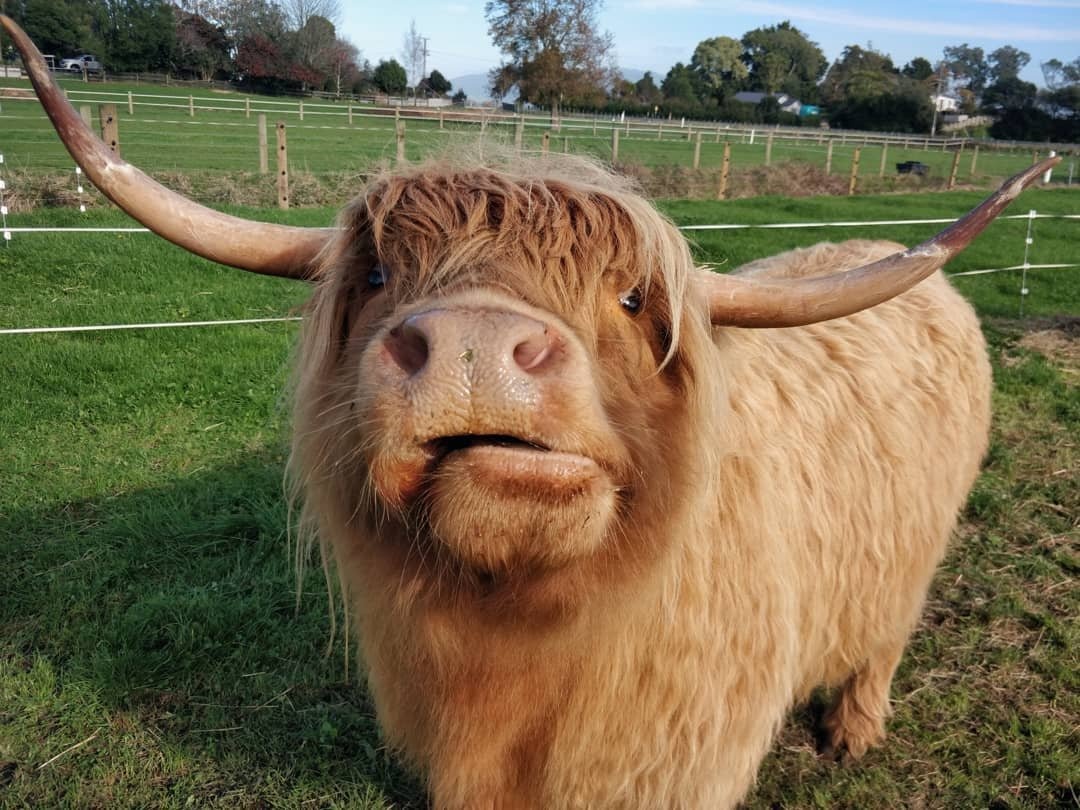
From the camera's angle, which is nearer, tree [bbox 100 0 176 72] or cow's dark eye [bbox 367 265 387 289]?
cow's dark eye [bbox 367 265 387 289]

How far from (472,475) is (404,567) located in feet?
1.47

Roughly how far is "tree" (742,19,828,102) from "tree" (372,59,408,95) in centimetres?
5312

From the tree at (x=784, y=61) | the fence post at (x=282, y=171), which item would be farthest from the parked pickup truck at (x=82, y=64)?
the tree at (x=784, y=61)

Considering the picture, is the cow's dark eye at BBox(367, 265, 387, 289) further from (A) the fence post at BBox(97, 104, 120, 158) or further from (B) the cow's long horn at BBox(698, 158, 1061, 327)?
(A) the fence post at BBox(97, 104, 120, 158)

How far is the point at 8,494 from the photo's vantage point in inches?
177

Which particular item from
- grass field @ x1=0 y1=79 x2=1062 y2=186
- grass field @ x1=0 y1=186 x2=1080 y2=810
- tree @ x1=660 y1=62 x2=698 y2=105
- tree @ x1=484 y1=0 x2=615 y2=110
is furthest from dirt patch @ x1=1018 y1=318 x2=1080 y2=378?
tree @ x1=660 y1=62 x2=698 y2=105

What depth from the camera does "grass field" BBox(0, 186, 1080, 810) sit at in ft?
9.70

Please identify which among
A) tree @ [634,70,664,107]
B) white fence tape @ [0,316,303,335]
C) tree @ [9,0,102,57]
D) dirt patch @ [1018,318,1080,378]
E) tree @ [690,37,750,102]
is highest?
tree @ [690,37,750,102]

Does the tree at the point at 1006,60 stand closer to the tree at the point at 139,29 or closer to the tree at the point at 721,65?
the tree at the point at 721,65

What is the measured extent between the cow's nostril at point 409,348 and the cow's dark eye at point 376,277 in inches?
16.9

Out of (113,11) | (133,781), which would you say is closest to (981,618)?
(133,781)

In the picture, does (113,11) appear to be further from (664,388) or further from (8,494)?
(664,388)

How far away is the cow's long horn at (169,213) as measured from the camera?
1.66m

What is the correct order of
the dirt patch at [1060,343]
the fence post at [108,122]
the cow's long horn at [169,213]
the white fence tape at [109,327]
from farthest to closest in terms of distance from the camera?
the fence post at [108,122], the dirt patch at [1060,343], the white fence tape at [109,327], the cow's long horn at [169,213]
